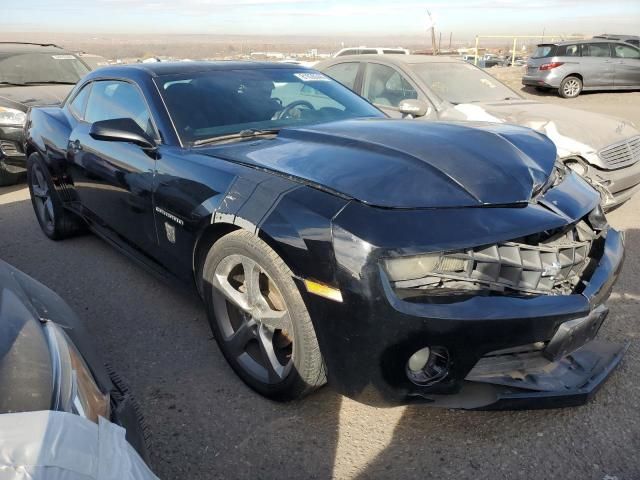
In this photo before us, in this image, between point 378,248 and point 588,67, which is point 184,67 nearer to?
point 378,248

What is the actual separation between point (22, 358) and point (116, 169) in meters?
2.10

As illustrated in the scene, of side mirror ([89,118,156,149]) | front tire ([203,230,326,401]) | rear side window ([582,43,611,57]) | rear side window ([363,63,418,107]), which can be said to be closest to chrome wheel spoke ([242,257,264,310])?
front tire ([203,230,326,401])

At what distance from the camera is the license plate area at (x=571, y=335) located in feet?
7.07

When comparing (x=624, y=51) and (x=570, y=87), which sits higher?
(x=624, y=51)

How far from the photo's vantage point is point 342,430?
247cm

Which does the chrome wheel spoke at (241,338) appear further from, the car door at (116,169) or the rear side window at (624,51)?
the rear side window at (624,51)

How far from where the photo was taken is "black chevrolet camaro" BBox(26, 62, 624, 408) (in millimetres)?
2066

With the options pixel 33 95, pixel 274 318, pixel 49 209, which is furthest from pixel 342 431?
pixel 33 95

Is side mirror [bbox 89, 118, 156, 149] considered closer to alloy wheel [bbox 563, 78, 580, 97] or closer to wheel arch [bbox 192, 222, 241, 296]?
wheel arch [bbox 192, 222, 241, 296]

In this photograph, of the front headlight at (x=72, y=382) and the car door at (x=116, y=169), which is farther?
the car door at (x=116, y=169)

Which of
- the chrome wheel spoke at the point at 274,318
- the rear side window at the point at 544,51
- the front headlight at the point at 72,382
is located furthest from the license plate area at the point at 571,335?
the rear side window at the point at 544,51

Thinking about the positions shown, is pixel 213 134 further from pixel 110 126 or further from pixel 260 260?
pixel 260 260


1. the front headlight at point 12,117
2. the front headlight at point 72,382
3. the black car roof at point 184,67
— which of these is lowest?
the front headlight at point 12,117

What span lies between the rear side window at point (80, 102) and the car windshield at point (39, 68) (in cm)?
460
